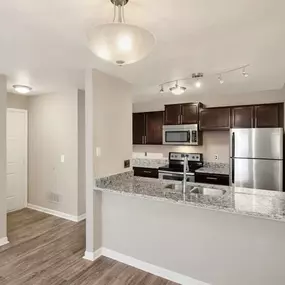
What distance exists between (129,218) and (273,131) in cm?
265

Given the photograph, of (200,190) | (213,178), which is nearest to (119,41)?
(200,190)

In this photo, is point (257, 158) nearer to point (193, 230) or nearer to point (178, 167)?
point (178, 167)

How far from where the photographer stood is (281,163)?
3.69m

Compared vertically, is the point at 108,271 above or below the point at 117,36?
below

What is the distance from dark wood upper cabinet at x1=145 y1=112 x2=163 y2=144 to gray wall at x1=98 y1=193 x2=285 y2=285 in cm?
247

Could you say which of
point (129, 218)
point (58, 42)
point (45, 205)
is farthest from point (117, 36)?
point (45, 205)

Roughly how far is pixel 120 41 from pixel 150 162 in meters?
4.43

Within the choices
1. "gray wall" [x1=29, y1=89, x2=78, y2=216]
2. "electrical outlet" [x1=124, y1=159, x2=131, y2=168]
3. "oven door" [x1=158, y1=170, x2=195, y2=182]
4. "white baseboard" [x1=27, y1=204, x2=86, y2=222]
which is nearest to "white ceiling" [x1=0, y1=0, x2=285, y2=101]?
"gray wall" [x1=29, y1=89, x2=78, y2=216]

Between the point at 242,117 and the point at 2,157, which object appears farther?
the point at 242,117

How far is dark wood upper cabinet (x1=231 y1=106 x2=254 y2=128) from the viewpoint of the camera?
4.22 m

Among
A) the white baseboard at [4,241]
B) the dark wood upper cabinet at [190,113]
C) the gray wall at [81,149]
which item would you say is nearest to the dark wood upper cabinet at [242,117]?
the dark wood upper cabinet at [190,113]

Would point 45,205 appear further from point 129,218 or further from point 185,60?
point 185,60

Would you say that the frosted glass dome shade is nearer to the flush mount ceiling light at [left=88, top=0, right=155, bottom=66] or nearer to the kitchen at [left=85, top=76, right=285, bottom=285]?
the flush mount ceiling light at [left=88, top=0, right=155, bottom=66]

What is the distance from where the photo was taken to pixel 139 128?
5492 millimetres
